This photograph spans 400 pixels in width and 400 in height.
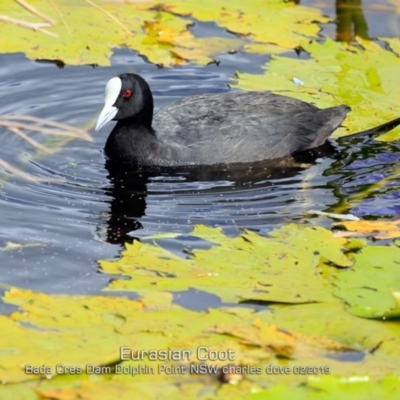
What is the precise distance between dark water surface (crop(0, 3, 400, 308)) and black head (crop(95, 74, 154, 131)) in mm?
400

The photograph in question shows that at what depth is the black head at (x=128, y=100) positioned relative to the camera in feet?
24.5

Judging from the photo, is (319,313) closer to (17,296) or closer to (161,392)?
(161,392)

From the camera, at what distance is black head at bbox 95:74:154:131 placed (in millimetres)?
7469

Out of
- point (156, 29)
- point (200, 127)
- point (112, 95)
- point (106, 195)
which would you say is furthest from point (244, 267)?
point (156, 29)

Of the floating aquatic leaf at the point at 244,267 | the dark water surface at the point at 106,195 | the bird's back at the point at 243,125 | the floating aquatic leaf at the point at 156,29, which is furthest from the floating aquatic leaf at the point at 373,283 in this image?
the floating aquatic leaf at the point at 156,29

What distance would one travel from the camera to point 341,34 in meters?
9.62

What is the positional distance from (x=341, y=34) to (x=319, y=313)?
5621mm

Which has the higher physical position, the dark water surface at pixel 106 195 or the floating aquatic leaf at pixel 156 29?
the floating aquatic leaf at pixel 156 29

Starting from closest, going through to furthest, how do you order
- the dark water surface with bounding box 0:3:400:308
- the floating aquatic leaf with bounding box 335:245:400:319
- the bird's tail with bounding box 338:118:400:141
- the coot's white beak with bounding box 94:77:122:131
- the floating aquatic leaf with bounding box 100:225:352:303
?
the floating aquatic leaf with bounding box 335:245:400:319
the floating aquatic leaf with bounding box 100:225:352:303
the dark water surface with bounding box 0:3:400:308
the coot's white beak with bounding box 94:77:122:131
the bird's tail with bounding box 338:118:400:141

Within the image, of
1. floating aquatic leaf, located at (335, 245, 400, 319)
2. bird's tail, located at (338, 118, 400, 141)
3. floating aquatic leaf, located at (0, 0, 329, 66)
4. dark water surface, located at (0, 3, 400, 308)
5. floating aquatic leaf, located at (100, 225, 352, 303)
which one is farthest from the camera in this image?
floating aquatic leaf, located at (0, 0, 329, 66)

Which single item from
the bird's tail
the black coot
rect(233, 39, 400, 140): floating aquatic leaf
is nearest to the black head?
the black coot

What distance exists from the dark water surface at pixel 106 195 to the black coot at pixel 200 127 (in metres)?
0.16

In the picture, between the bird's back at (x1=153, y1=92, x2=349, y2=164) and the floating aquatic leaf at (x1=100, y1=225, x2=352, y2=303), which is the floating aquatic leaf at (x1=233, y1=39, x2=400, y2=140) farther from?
the floating aquatic leaf at (x1=100, y1=225, x2=352, y2=303)

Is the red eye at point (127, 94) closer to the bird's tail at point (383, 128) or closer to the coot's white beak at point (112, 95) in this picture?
the coot's white beak at point (112, 95)
